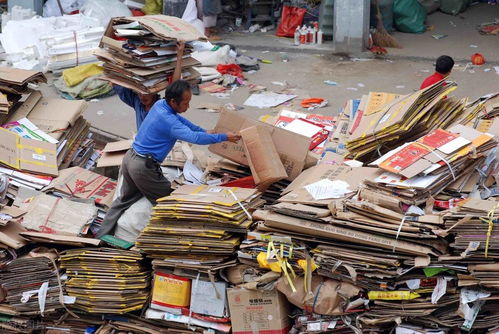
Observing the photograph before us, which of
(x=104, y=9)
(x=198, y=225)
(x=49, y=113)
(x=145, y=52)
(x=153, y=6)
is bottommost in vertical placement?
(x=153, y=6)

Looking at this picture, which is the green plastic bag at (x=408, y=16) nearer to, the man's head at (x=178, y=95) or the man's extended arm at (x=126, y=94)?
the man's extended arm at (x=126, y=94)

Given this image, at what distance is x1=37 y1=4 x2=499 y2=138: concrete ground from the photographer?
9812 mm

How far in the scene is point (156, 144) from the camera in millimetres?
6008

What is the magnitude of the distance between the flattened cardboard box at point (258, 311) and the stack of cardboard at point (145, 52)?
7.49ft

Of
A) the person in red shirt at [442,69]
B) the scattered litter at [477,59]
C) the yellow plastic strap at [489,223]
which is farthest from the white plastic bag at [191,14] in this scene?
the yellow plastic strap at [489,223]

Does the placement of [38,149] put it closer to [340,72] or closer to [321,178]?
[321,178]

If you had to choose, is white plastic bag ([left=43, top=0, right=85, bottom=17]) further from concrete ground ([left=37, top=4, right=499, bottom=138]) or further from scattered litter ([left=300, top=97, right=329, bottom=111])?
scattered litter ([left=300, top=97, right=329, bottom=111])

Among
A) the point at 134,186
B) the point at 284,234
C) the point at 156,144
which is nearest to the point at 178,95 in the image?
the point at 156,144

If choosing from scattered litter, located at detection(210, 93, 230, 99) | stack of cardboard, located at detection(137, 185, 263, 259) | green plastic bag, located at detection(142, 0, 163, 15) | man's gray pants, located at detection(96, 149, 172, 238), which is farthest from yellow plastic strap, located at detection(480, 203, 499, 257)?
green plastic bag, located at detection(142, 0, 163, 15)

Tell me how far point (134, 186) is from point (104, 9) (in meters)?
7.04

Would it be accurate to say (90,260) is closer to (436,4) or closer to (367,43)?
(367,43)

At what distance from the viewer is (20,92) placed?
24.8 ft

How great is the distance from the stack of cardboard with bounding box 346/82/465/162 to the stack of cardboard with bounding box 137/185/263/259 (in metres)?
1.07

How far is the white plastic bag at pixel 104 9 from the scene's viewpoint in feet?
40.8
